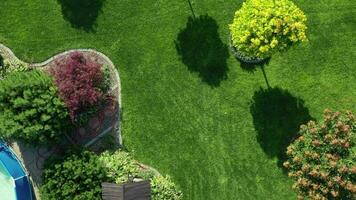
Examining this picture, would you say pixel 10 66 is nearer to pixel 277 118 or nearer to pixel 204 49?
pixel 204 49

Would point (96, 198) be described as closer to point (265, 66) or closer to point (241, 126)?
point (241, 126)

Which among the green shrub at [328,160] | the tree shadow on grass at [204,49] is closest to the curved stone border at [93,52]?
the tree shadow on grass at [204,49]

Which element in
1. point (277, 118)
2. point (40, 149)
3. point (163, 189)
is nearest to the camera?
point (163, 189)

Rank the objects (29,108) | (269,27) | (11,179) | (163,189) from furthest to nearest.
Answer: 1. (11,179)
2. (163,189)
3. (29,108)
4. (269,27)

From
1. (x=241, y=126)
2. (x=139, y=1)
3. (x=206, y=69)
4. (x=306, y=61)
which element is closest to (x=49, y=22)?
(x=139, y=1)

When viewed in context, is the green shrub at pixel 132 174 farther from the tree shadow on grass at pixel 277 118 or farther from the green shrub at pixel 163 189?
the tree shadow on grass at pixel 277 118

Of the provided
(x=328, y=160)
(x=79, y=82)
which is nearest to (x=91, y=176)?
(x=79, y=82)
